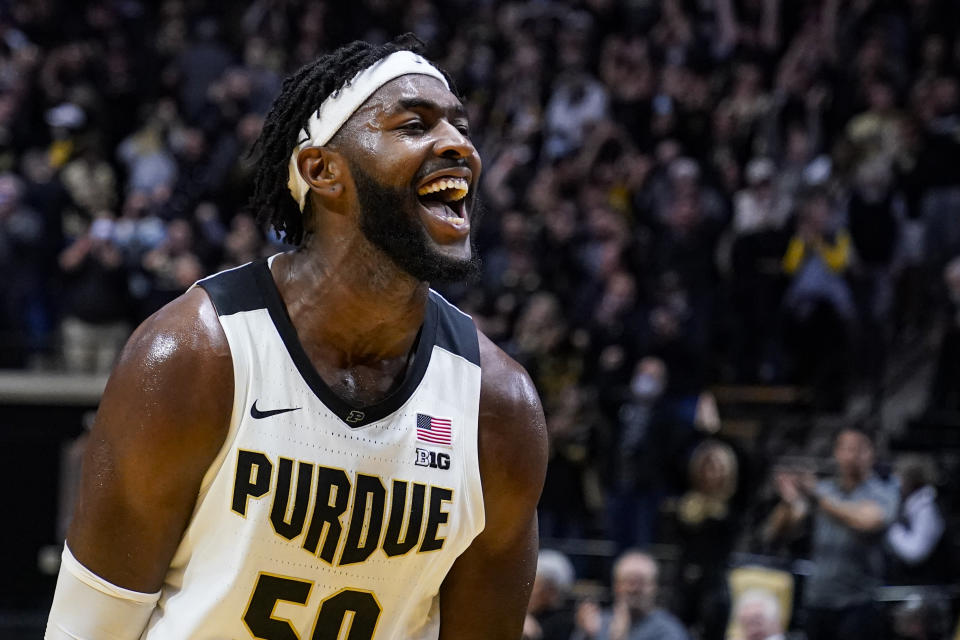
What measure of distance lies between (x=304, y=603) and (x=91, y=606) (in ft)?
1.30

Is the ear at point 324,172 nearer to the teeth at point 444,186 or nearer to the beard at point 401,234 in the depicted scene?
the beard at point 401,234

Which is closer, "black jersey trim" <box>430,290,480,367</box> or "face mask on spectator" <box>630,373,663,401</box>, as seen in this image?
"black jersey trim" <box>430,290,480,367</box>

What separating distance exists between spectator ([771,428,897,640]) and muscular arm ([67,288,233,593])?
5.22 m

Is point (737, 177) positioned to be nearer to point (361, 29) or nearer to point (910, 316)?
point (910, 316)

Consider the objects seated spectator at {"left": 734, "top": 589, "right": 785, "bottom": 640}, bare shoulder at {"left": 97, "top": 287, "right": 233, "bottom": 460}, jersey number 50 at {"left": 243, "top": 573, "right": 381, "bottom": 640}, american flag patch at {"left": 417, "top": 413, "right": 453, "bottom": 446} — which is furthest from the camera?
seated spectator at {"left": 734, "top": 589, "right": 785, "bottom": 640}

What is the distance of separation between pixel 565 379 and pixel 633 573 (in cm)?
306

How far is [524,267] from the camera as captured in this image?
10.7m

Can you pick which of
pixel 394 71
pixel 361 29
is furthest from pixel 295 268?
pixel 361 29

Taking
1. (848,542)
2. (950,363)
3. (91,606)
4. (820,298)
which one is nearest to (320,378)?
(91,606)

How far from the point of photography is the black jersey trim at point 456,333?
2.91 m

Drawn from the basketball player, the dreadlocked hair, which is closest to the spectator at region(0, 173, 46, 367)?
Result: the dreadlocked hair

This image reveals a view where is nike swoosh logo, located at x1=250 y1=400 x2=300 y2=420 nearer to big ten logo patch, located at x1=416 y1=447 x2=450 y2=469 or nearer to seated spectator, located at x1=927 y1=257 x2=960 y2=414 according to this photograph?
big ten logo patch, located at x1=416 y1=447 x2=450 y2=469

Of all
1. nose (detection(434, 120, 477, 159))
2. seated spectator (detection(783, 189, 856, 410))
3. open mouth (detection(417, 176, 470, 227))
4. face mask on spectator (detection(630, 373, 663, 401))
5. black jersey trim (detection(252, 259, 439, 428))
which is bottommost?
black jersey trim (detection(252, 259, 439, 428))

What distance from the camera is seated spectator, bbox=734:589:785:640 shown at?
21.4 ft
